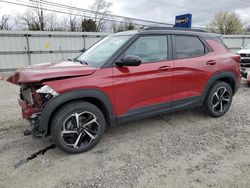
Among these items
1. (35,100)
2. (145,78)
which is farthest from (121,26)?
(35,100)

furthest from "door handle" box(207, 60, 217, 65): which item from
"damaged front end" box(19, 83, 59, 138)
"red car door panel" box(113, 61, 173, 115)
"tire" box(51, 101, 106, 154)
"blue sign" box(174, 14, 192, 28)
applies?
"blue sign" box(174, 14, 192, 28)

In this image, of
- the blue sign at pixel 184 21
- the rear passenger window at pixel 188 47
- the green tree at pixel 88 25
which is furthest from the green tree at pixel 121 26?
the rear passenger window at pixel 188 47

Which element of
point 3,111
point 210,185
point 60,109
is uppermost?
point 60,109

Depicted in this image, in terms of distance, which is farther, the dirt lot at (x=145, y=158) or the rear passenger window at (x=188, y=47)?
the rear passenger window at (x=188, y=47)

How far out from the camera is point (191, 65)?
13.1 ft

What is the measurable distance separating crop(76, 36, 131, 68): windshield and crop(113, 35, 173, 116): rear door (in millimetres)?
201

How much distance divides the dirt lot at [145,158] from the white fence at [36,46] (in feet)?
25.6

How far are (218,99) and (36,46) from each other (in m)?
10.00

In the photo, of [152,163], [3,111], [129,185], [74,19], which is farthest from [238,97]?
[74,19]

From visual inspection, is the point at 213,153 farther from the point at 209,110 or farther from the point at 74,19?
the point at 74,19

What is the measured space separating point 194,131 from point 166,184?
1680 millimetres

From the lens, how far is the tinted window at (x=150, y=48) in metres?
3.52

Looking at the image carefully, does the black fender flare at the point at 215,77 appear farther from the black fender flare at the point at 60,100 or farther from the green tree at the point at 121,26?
the green tree at the point at 121,26

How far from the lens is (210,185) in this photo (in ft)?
8.39
